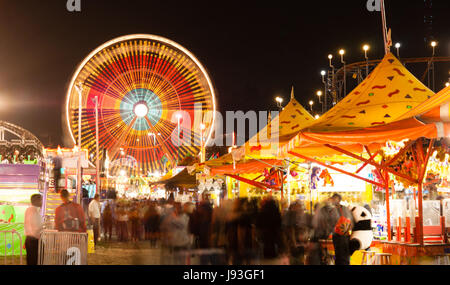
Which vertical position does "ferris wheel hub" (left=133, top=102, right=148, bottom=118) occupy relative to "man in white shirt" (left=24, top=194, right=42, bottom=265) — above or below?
above

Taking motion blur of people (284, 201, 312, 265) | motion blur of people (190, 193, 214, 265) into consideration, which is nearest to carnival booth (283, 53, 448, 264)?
Result: motion blur of people (284, 201, 312, 265)

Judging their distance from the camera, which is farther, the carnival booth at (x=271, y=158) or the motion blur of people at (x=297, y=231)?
the carnival booth at (x=271, y=158)

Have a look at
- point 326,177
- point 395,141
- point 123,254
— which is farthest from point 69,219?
point 326,177

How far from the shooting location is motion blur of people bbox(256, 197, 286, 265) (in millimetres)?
9797

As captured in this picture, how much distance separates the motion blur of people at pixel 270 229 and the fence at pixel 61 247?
2984 mm

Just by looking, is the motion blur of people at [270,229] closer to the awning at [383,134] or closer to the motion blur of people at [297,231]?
the motion blur of people at [297,231]

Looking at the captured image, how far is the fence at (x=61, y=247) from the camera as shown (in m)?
9.28

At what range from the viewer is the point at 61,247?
931 centimetres

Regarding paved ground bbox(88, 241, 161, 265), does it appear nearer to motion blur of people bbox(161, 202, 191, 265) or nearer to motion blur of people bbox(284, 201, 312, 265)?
motion blur of people bbox(161, 202, 191, 265)

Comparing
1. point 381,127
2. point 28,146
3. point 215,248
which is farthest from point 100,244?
point 28,146

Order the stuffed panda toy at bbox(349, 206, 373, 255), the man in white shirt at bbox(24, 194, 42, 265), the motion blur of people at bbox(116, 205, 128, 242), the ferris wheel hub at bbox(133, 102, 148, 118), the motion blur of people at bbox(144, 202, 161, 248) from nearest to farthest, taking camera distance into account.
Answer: the man in white shirt at bbox(24, 194, 42, 265)
the stuffed panda toy at bbox(349, 206, 373, 255)
the motion blur of people at bbox(144, 202, 161, 248)
the motion blur of people at bbox(116, 205, 128, 242)
the ferris wheel hub at bbox(133, 102, 148, 118)

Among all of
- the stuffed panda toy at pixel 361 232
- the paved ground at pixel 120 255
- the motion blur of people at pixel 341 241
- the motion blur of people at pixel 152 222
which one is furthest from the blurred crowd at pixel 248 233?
the motion blur of people at pixel 152 222

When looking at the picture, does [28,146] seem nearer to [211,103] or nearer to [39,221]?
[211,103]

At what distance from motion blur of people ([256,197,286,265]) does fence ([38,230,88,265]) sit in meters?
2.98
